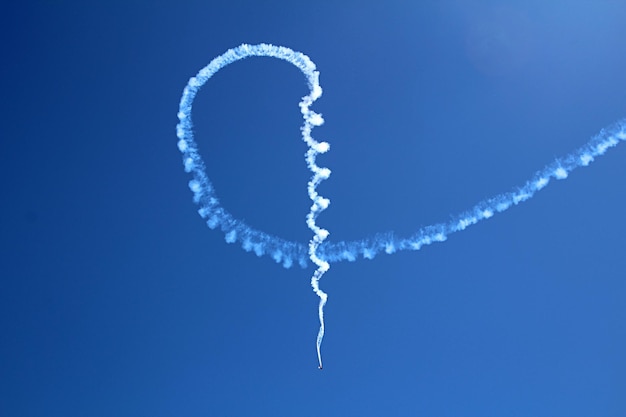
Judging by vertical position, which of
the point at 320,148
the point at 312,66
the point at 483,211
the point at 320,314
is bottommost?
the point at 320,314

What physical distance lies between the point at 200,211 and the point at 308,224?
2120 mm

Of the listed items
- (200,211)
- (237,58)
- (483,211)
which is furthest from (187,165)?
(483,211)

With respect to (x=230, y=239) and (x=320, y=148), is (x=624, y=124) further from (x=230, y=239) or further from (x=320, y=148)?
(x=230, y=239)

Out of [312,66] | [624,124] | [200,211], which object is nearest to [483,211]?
[624,124]

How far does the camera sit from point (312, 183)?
15227 mm

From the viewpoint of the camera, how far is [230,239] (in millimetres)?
15383

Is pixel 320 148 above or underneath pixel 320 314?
above

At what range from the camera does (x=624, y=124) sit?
14422 mm

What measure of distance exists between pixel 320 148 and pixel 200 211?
2629 mm

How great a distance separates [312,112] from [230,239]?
9.54 ft

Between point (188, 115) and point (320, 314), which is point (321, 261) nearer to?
point (320, 314)

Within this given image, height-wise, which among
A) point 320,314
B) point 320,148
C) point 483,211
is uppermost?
point 320,148

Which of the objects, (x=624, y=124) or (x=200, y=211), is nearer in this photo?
(x=624, y=124)

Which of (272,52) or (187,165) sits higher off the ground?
(272,52)
